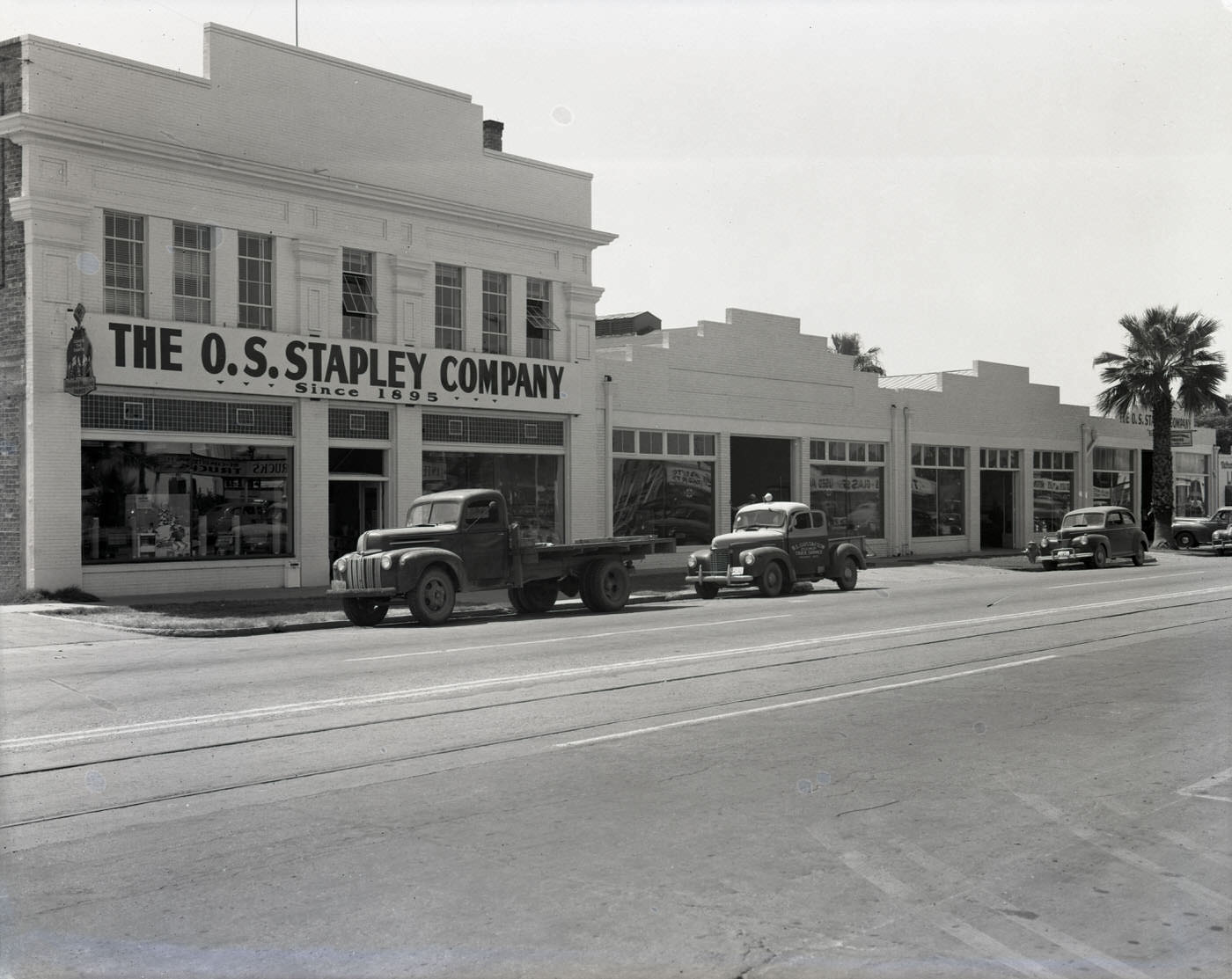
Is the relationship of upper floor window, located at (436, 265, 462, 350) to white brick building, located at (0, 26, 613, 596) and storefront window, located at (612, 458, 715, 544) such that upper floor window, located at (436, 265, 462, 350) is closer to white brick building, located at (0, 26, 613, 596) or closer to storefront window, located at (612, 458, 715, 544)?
white brick building, located at (0, 26, 613, 596)

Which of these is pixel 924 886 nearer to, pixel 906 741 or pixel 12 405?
pixel 906 741

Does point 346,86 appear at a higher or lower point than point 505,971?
higher

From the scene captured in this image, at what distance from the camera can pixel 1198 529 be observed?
4681 centimetres

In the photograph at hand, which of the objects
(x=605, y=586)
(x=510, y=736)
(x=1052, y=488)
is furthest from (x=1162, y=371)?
(x=510, y=736)

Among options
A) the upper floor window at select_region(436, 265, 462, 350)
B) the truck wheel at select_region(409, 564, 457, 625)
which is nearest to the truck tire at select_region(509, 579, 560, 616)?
the truck wheel at select_region(409, 564, 457, 625)

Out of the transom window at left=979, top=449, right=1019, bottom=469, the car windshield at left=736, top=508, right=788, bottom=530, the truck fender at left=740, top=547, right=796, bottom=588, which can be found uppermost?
the transom window at left=979, top=449, right=1019, bottom=469

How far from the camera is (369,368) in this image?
26.4 metres

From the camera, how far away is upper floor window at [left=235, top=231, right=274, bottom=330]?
2489 centimetres

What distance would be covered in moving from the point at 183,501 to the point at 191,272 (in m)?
4.42

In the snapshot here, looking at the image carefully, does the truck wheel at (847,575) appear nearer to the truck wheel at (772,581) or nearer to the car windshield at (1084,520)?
the truck wheel at (772,581)

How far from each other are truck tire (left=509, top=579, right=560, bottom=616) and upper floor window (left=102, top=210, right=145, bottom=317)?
879 cm

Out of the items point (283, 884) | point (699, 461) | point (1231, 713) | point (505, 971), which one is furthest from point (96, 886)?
point (699, 461)

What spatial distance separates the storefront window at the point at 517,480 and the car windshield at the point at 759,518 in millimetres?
4588

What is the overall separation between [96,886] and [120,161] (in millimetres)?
19994
